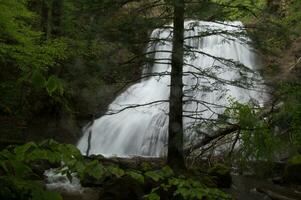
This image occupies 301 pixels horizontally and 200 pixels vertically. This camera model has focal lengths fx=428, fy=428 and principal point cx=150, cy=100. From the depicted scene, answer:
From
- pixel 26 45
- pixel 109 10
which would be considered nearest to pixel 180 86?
pixel 109 10

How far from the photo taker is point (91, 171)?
190 cm

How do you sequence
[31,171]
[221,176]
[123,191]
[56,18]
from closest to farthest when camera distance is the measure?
[31,171] < [123,191] < [221,176] < [56,18]

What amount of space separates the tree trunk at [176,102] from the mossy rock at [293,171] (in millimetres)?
4004

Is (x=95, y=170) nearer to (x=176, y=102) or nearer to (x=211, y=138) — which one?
(x=176, y=102)

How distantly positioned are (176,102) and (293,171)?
4559 millimetres

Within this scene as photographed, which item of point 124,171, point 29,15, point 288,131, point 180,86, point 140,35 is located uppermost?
point 29,15

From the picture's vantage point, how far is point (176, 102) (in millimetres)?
8883

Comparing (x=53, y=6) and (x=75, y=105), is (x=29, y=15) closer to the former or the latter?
(x=53, y=6)

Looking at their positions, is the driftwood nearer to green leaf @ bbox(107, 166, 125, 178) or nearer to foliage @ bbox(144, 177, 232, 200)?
foliage @ bbox(144, 177, 232, 200)

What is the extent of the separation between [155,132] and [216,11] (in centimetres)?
799

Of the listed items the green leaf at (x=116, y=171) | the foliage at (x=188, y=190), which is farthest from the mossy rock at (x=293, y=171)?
the green leaf at (x=116, y=171)

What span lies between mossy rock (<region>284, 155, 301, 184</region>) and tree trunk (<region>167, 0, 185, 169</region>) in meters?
4.00

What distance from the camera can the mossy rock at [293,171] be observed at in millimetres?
11305

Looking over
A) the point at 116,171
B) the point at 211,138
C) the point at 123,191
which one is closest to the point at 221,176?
the point at 211,138
